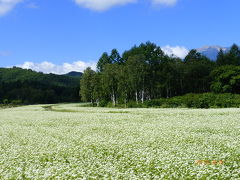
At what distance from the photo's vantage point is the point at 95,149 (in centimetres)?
1636

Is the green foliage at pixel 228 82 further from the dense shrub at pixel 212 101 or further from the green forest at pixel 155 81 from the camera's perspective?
the dense shrub at pixel 212 101

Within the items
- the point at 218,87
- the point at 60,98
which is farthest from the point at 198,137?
the point at 60,98

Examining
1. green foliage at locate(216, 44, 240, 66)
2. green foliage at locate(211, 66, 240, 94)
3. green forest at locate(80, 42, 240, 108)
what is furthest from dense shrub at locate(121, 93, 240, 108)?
green foliage at locate(216, 44, 240, 66)

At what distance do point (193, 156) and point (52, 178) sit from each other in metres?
6.18

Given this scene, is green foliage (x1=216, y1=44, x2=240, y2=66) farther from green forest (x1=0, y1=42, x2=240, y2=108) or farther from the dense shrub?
the dense shrub

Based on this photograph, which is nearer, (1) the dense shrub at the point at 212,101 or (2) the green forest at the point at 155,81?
(1) the dense shrub at the point at 212,101

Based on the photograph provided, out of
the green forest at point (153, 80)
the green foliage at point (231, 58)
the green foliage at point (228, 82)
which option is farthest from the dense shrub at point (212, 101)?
the green foliage at point (231, 58)

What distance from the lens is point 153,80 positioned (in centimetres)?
9219

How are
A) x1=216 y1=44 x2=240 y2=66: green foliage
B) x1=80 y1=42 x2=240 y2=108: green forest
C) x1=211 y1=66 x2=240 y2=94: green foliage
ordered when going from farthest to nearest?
1. x1=216 y1=44 x2=240 y2=66: green foliage
2. x1=211 y1=66 x2=240 y2=94: green foliage
3. x1=80 y1=42 x2=240 y2=108: green forest

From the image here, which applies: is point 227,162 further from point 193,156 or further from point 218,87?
point 218,87

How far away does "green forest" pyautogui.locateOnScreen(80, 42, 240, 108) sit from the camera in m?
65.4

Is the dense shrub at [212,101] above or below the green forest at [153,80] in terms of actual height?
below

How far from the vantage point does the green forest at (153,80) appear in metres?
65.4

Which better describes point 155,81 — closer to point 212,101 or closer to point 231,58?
point 212,101
